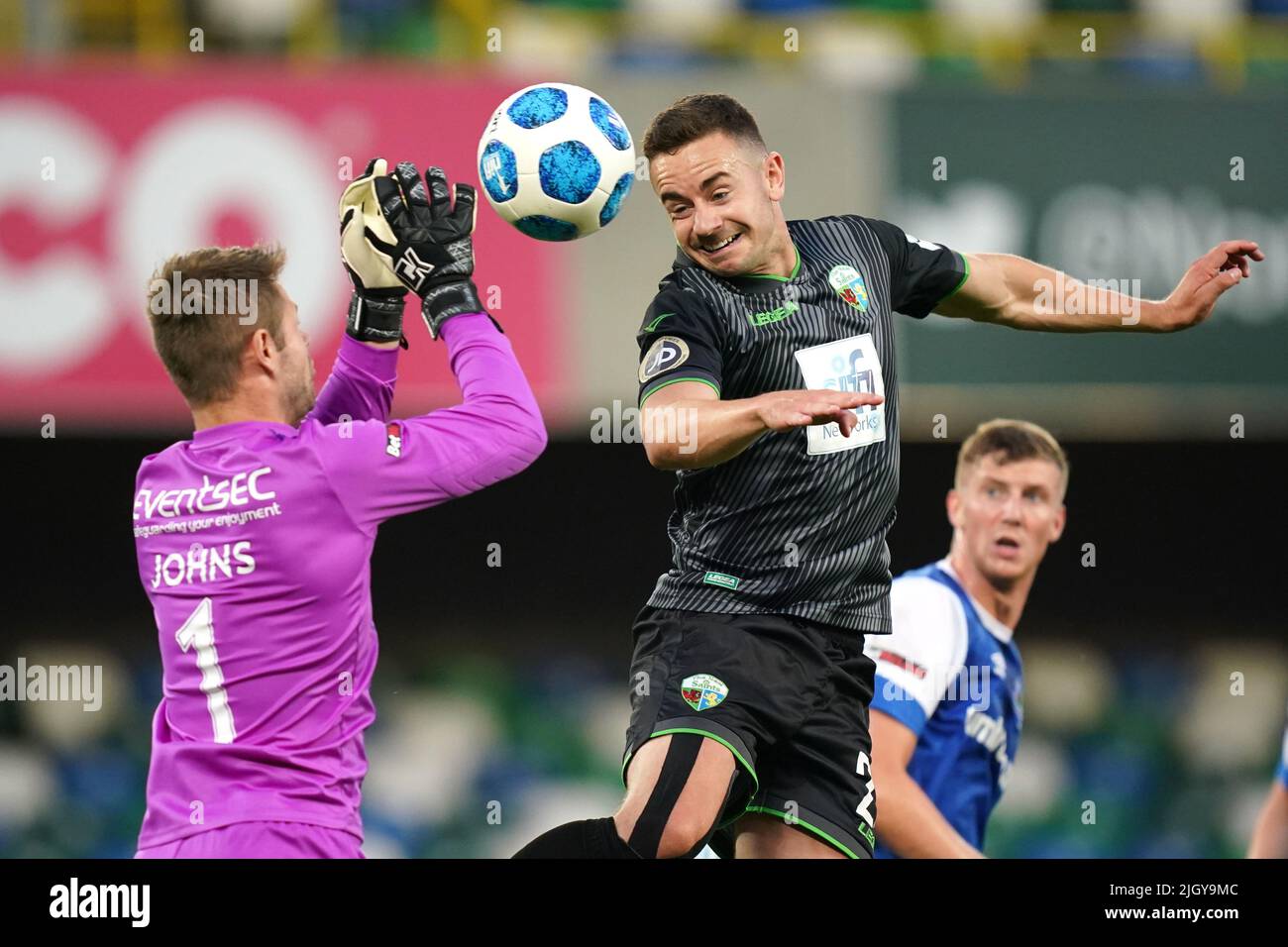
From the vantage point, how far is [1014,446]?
19.0 ft

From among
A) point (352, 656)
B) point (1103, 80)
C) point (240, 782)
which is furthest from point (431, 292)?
point (1103, 80)

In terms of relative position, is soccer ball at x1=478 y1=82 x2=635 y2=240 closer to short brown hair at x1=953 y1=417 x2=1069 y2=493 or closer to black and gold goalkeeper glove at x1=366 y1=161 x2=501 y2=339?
black and gold goalkeeper glove at x1=366 y1=161 x2=501 y2=339

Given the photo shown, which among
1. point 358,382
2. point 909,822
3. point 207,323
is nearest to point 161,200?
point 358,382

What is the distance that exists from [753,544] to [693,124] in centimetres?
99

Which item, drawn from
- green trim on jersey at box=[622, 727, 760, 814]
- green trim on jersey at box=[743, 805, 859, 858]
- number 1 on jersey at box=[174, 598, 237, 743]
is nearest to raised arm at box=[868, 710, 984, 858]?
green trim on jersey at box=[743, 805, 859, 858]

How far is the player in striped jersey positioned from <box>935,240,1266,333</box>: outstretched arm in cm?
104

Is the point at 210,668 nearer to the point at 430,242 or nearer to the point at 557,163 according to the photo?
the point at 430,242

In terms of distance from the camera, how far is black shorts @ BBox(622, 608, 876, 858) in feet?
13.3

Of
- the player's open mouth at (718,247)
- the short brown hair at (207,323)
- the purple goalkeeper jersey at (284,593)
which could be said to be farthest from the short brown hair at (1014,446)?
the short brown hair at (207,323)

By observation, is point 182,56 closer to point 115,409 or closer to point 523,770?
point 115,409

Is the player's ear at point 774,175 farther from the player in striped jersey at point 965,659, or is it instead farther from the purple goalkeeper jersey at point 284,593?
the player in striped jersey at point 965,659

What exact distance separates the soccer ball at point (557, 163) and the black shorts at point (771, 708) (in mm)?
1013

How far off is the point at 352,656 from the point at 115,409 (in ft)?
14.2

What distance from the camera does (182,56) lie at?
824 cm
